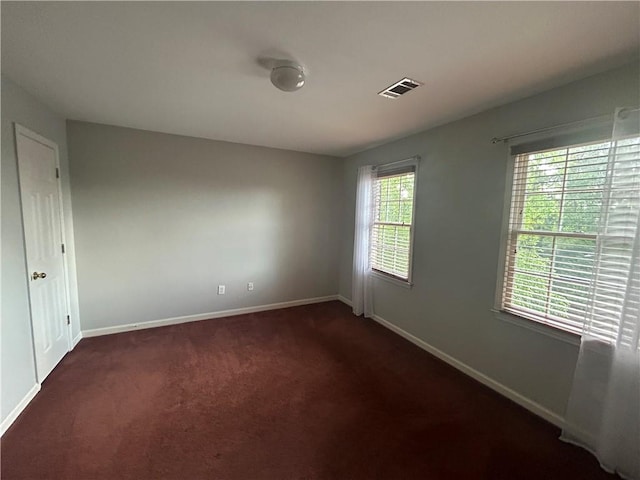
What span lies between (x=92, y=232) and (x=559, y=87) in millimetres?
4522

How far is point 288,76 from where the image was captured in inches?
66.4

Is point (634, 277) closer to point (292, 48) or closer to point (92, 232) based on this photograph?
point (292, 48)

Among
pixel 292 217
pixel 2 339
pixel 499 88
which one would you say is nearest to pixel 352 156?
pixel 292 217

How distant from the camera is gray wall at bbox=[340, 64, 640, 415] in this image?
1.86 meters

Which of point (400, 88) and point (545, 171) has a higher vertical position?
point (400, 88)

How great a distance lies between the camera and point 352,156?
4.15 meters

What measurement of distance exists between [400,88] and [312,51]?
77 cm

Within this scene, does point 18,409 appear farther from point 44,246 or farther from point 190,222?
point 190,222

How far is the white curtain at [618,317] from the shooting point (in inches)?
59.2

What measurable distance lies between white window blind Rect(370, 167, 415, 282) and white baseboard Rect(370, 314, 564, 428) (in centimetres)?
71

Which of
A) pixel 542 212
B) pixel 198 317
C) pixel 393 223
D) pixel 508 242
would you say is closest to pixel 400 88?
pixel 542 212

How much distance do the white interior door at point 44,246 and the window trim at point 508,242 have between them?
3764 millimetres

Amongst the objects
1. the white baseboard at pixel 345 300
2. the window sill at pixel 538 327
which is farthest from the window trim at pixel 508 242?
the white baseboard at pixel 345 300

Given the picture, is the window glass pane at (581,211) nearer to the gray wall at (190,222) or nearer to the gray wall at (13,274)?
the gray wall at (190,222)
